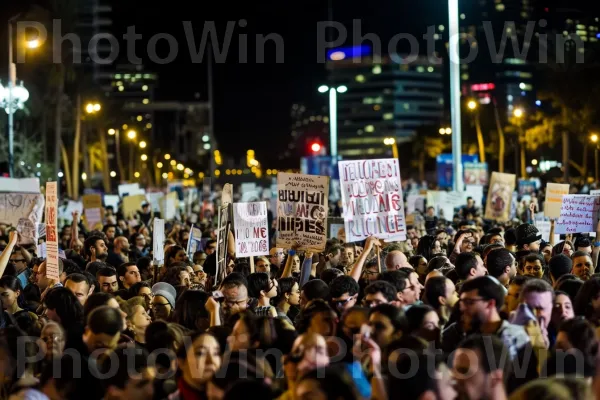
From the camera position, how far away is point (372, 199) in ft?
38.1

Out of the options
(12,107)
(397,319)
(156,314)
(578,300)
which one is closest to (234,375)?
(397,319)

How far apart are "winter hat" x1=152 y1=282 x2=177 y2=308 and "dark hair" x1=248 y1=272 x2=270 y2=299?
0.68m

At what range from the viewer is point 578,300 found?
7.85m

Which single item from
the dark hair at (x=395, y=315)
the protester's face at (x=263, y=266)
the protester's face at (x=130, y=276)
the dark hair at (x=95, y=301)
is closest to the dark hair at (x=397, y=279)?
the dark hair at (x=395, y=315)

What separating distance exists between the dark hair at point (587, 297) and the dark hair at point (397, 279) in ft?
4.10

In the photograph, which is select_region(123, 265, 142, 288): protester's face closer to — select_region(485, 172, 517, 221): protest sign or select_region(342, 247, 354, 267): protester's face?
select_region(342, 247, 354, 267): protester's face

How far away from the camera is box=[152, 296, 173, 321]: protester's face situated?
31.5ft

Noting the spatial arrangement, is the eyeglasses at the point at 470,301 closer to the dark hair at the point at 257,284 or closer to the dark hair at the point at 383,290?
the dark hair at the point at 383,290

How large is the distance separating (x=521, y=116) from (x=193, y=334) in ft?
192

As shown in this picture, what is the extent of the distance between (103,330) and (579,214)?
8.71 m

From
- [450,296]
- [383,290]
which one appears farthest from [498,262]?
[383,290]

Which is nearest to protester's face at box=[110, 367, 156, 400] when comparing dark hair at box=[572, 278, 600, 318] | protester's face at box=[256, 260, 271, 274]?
dark hair at box=[572, 278, 600, 318]

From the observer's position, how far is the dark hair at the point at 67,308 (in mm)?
7953

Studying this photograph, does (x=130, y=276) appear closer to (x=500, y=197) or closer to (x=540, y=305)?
(x=540, y=305)
